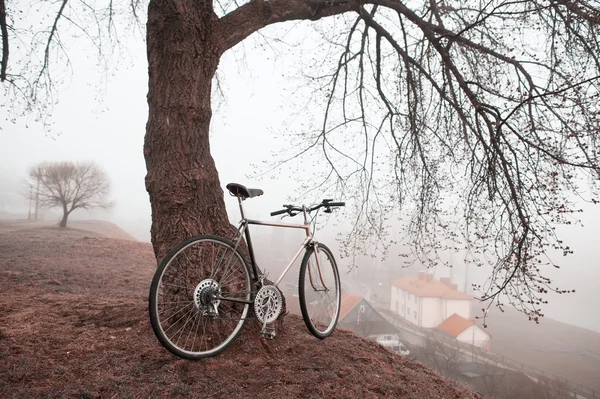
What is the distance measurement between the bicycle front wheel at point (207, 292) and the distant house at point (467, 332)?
21.2m

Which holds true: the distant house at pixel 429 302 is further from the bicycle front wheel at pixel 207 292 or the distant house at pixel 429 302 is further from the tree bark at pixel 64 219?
the tree bark at pixel 64 219

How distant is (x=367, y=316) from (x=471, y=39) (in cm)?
1591

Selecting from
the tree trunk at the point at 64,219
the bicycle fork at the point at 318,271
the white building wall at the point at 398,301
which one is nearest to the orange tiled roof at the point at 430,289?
the white building wall at the point at 398,301

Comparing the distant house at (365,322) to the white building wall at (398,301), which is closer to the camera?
the distant house at (365,322)

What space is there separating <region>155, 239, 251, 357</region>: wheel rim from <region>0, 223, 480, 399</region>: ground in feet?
0.47

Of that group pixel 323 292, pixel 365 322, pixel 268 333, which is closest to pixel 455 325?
pixel 365 322

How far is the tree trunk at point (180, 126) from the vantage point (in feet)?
9.85

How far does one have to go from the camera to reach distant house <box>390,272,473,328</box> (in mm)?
25016

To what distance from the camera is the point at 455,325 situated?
2203 centimetres

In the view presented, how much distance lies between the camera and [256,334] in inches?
112

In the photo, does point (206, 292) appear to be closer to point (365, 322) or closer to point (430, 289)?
point (365, 322)

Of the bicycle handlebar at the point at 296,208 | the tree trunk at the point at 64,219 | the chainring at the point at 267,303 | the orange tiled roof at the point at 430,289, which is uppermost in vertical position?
the bicycle handlebar at the point at 296,208

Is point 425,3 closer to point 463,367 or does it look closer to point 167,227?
point 167,227

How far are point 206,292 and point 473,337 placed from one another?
74.8ft
